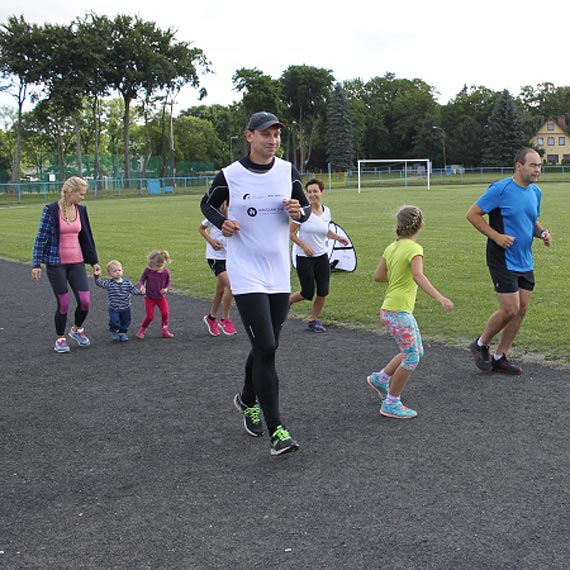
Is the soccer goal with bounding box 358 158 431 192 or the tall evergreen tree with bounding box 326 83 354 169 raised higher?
the tall evergreen tree with bounding box 326 83 354 169

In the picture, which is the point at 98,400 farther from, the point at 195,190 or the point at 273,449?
the point at 195,190

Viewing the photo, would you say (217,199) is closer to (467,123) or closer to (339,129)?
(339,129)

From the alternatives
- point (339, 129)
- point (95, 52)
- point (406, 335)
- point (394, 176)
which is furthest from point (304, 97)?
point (406, 335)

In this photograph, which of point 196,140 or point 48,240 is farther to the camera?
point 196,140

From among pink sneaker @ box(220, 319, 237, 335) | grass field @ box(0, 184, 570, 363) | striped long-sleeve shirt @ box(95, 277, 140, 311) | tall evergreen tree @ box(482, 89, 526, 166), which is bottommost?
pink sneaker @ box(220, 319, 237, 335)

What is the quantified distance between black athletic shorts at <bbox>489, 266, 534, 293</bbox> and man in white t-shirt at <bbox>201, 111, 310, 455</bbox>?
2401 mm

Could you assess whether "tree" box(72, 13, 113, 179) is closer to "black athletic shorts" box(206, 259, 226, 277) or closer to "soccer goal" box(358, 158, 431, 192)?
"soccer goal" box(358, 158, 431, 192)

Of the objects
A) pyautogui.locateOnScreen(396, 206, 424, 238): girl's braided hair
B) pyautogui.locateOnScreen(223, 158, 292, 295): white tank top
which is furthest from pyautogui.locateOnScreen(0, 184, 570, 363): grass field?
pyautogui.locateOnScreen(223, 158, 292, 295): white tank top

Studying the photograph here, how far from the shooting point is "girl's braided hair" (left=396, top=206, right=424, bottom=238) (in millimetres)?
5160

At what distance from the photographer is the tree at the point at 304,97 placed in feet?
321

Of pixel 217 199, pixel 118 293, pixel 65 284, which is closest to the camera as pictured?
pixel 217 199

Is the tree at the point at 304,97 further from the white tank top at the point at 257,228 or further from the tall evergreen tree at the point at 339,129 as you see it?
the white tank top at the point at 257,228

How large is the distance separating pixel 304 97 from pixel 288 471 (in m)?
99.3

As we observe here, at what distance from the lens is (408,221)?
5.15m
